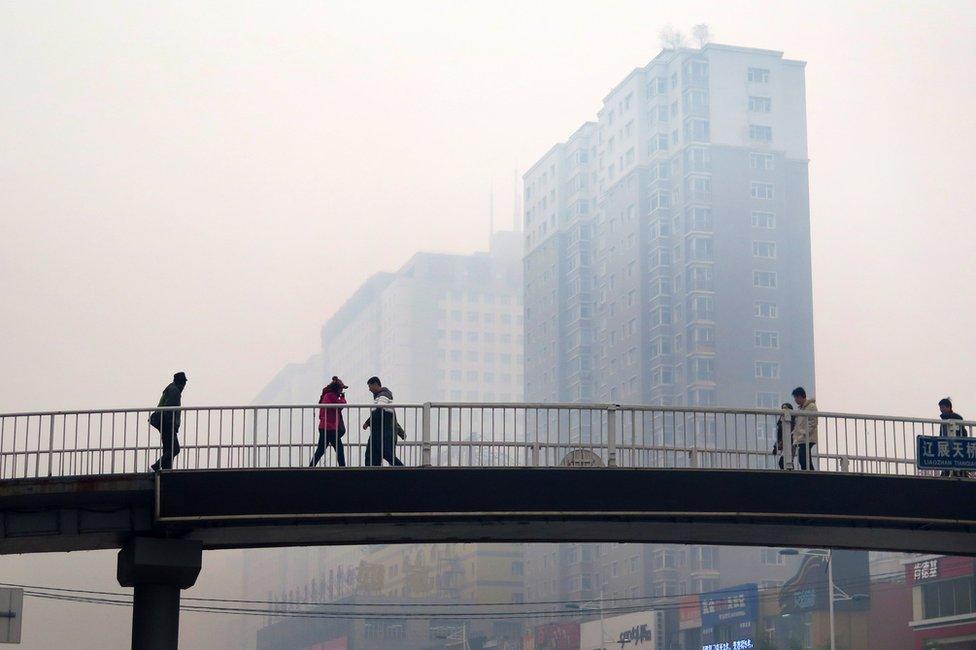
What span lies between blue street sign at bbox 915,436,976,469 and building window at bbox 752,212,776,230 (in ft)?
475

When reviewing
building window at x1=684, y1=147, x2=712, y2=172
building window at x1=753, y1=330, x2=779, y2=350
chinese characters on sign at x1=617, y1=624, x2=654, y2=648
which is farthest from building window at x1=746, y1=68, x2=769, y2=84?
chinese characters on sign at x1=617, y1=624, x2=654, y2=648

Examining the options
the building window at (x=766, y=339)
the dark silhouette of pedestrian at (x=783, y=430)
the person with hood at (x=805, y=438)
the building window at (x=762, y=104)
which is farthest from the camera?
the building window at (x=762, y=104)

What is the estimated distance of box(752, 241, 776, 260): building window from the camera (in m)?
170

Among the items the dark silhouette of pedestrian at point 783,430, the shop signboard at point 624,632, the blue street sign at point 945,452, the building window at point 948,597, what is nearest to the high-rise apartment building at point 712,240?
the shop signboard at point 624,632

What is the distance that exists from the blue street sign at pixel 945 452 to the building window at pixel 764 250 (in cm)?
14432

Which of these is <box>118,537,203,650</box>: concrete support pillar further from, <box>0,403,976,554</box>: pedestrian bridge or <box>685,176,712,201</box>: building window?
<box>685,176,712,201</box>: building window

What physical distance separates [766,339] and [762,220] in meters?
14.3

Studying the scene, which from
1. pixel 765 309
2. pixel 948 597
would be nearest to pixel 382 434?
pixel 948 597

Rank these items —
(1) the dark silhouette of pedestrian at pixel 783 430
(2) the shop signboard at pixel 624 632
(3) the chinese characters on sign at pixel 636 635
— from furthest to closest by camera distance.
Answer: (3) the chinese characters on sign at pixel 636 635 → (2) the shop signboard at pixel 624 632 → (1) the dark silhouette of pedestrian at pixel 783 430

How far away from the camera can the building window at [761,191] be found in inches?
6796

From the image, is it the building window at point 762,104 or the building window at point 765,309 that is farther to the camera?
the building window at point 762,104

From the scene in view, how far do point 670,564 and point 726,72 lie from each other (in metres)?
57.9

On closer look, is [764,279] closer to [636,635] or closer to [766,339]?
[766,339]

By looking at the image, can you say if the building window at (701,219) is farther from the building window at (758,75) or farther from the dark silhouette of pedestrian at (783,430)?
the dark silhouette of pedestrian at (783,430)
